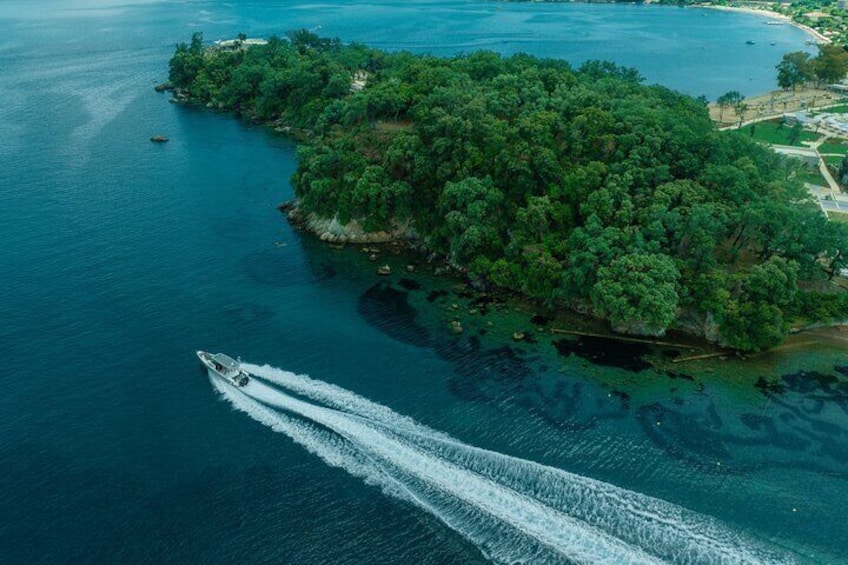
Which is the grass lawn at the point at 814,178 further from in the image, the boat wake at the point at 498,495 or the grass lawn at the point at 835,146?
the boat wake at the point at 498,495

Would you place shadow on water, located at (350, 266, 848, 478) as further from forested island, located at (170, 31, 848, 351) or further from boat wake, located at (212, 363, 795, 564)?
boat wake, located at (212, 363, 795, 564)

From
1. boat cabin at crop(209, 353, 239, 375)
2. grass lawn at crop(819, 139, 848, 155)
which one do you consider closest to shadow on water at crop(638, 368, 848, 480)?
boat cabin at crop(209, 353, 239, 375)

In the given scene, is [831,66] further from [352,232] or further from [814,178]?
[352,232]

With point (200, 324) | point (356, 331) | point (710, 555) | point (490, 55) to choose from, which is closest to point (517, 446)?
point (710, 555)

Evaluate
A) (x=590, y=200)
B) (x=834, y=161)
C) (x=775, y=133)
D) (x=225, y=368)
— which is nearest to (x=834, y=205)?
(x=834, y=161)

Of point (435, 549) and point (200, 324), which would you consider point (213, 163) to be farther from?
point (435, 549)

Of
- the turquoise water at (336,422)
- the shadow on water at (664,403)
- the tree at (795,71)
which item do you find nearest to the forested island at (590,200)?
the turquoise water at (336,422)

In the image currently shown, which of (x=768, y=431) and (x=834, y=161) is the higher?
(x=834, y=161)
